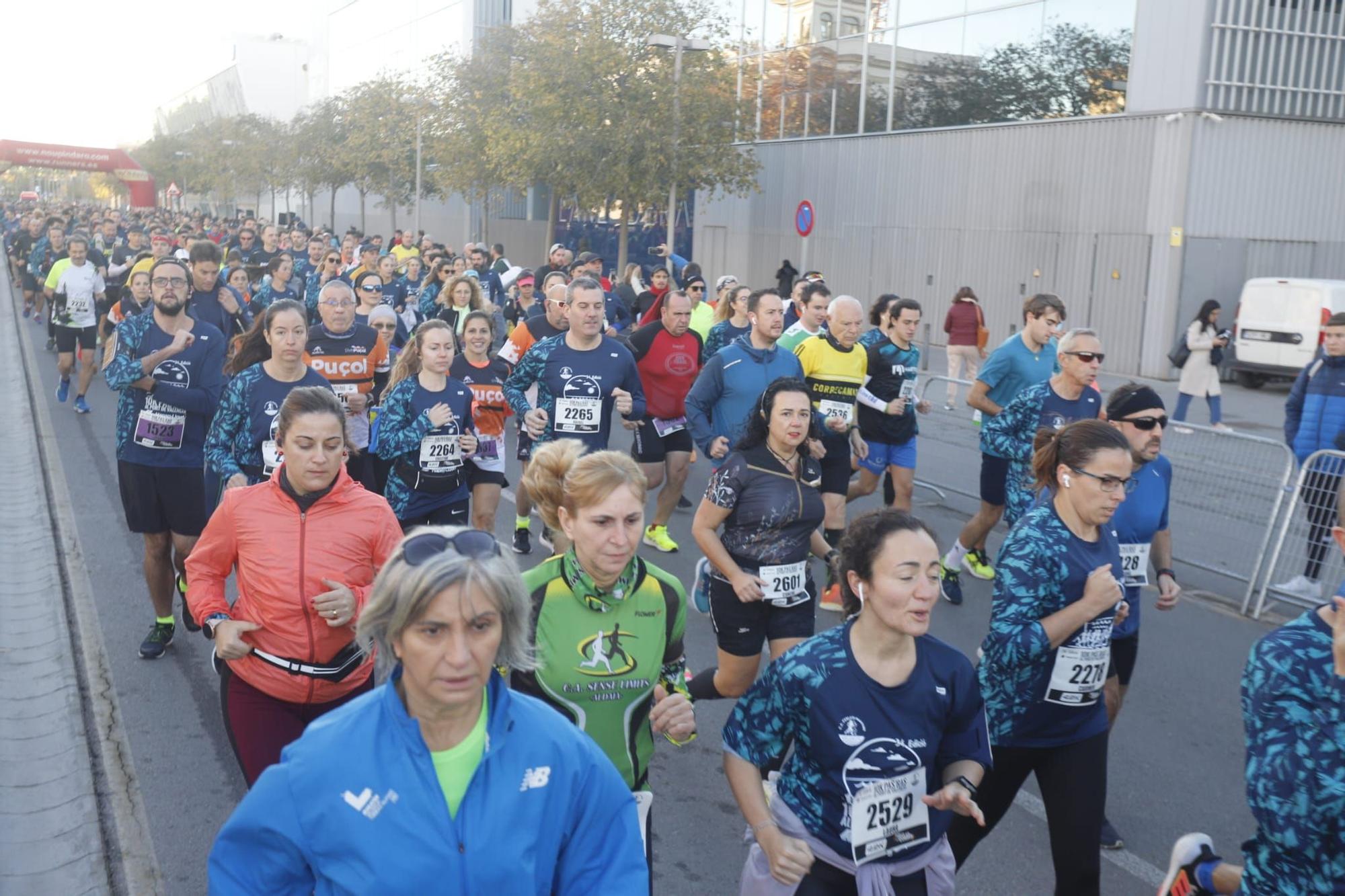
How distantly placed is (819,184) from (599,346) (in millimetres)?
27198

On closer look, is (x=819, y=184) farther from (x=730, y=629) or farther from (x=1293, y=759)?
(x=1293, y=759)

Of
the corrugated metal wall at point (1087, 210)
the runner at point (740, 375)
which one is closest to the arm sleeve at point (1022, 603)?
the runner at point (740, 375)

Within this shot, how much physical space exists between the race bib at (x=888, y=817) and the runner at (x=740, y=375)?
15.7 feet

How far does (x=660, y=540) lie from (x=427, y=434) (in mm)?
3248

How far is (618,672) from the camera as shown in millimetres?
3559

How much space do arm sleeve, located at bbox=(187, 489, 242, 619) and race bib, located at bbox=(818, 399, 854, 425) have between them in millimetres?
5094

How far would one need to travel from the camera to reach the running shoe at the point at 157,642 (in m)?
7.12

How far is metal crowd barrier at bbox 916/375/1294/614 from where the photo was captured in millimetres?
9109

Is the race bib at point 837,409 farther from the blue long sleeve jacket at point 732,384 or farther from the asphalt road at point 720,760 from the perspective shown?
the asphalt road at point 720,760

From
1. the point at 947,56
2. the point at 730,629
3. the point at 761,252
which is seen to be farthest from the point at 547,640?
→ the point at 761,252

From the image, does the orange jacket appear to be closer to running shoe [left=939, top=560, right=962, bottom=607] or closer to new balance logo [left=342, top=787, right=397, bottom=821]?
new balance logo [left=342, top=787, right=397, bottom=821]

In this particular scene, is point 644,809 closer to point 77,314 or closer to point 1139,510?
point 1139,510

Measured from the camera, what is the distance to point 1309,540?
8.88 meters

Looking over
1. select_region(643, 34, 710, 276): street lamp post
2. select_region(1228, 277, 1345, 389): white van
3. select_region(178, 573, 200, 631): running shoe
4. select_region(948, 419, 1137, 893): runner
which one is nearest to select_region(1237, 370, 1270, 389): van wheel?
select_region(1228, 277, 1345, 389): white van
